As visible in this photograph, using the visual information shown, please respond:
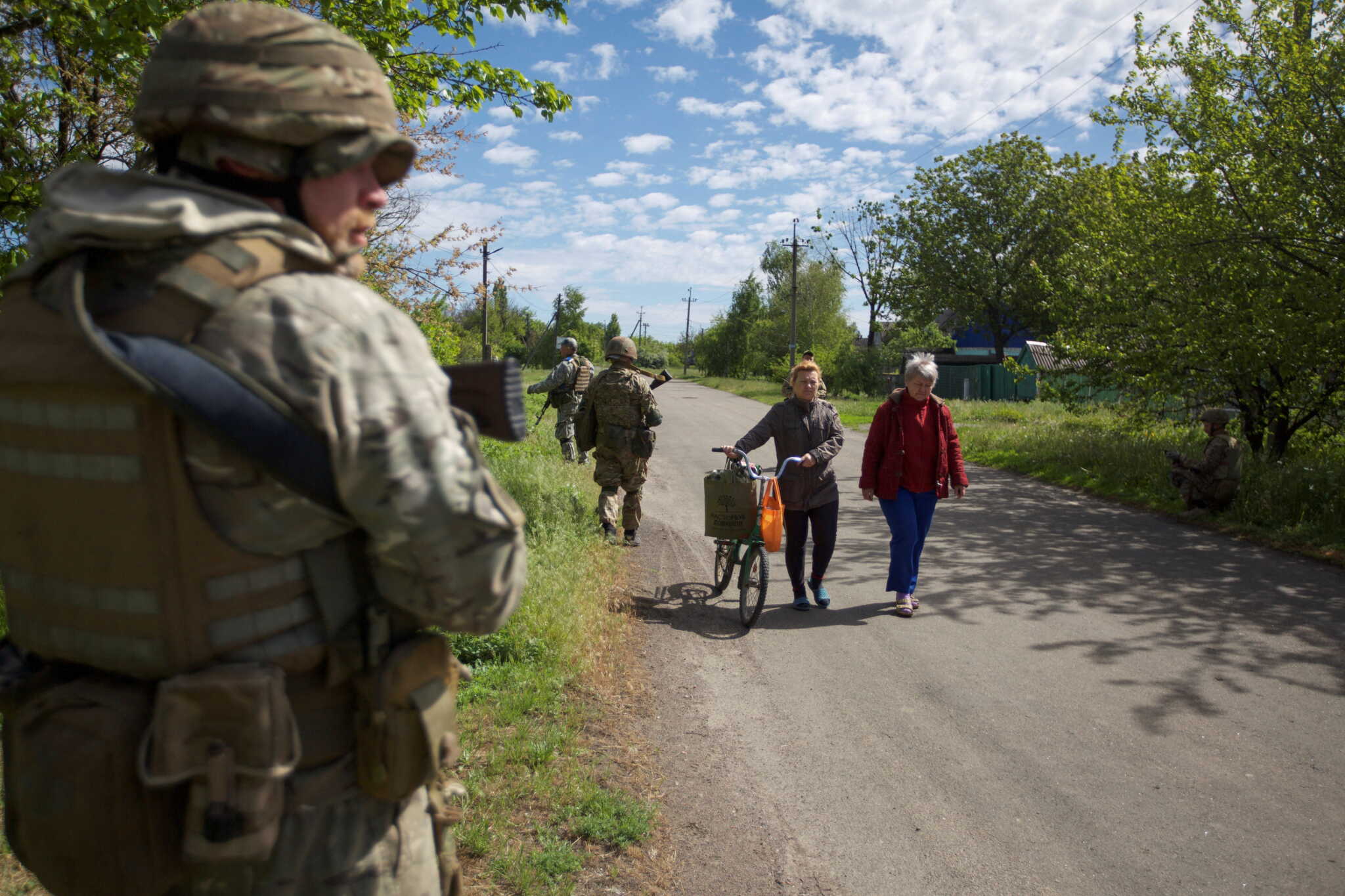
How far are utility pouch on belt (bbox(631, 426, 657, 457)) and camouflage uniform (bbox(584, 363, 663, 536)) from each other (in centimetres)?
4

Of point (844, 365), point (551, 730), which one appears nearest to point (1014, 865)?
point (551, 730)

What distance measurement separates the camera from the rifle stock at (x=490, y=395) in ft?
5.29

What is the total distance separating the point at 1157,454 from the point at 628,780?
39.2 feet

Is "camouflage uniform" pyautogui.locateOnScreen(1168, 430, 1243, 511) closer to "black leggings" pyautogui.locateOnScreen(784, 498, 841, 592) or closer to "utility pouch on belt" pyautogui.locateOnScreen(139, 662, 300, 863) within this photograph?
"black leggings" pyautogui.locateOnScreen(784, 498, 841, 592)

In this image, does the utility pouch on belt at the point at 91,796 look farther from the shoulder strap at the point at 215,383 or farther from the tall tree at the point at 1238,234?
the tall tree at the point at 1238,234

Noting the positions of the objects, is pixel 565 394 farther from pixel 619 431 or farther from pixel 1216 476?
pixel 1216 476

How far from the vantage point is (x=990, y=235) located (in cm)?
4444

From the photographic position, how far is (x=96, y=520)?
1.36 metres

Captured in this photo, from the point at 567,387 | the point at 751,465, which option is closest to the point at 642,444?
the point at 751,465

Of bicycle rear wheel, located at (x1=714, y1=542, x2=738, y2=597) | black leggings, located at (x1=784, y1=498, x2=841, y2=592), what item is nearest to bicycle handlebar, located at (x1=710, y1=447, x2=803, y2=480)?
black leggings, located at (x1=784, y1=498, x2=841, y2=592)

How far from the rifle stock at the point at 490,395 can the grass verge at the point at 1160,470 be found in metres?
9.40

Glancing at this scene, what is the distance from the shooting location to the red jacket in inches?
276

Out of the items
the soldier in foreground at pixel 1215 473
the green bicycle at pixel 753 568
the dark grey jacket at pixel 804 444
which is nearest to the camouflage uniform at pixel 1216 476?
the soldier in foreground at pixel 1215 473

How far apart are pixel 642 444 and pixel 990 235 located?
39935 millimetres
